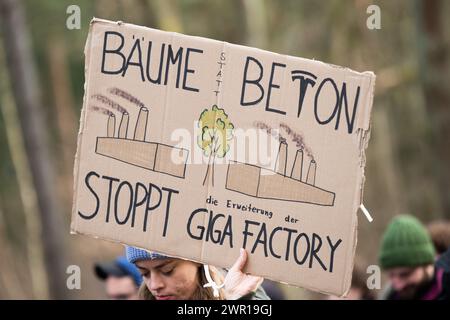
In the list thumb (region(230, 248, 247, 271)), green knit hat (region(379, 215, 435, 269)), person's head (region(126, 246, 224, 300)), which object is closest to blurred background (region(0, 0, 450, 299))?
green knit hat (region(379, 215, 435, 269))

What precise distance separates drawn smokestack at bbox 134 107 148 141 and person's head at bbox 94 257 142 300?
2676mm

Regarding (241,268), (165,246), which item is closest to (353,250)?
(241,268)

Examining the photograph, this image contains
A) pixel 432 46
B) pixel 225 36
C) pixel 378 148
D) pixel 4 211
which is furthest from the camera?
pixel 4 211

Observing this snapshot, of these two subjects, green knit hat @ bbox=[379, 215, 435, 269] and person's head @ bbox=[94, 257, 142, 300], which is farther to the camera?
person's head @ bbox=[94, 257, 142, 300]

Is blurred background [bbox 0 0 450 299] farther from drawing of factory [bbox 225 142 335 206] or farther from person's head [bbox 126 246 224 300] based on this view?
drawing of factory [bbox 225 142 335 206]

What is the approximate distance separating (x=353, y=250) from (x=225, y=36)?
50.7 ft

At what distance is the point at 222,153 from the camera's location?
14.0 feet

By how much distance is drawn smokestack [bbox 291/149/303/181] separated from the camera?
4.20m

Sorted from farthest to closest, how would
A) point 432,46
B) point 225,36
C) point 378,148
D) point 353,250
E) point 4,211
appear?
point 4,211, point 378,148, point 225,36, point 432,46, point 353,250

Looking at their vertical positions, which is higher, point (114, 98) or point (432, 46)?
point (432, 46)

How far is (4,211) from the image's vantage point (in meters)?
25.4

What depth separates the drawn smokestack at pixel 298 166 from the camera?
13.8 feet
